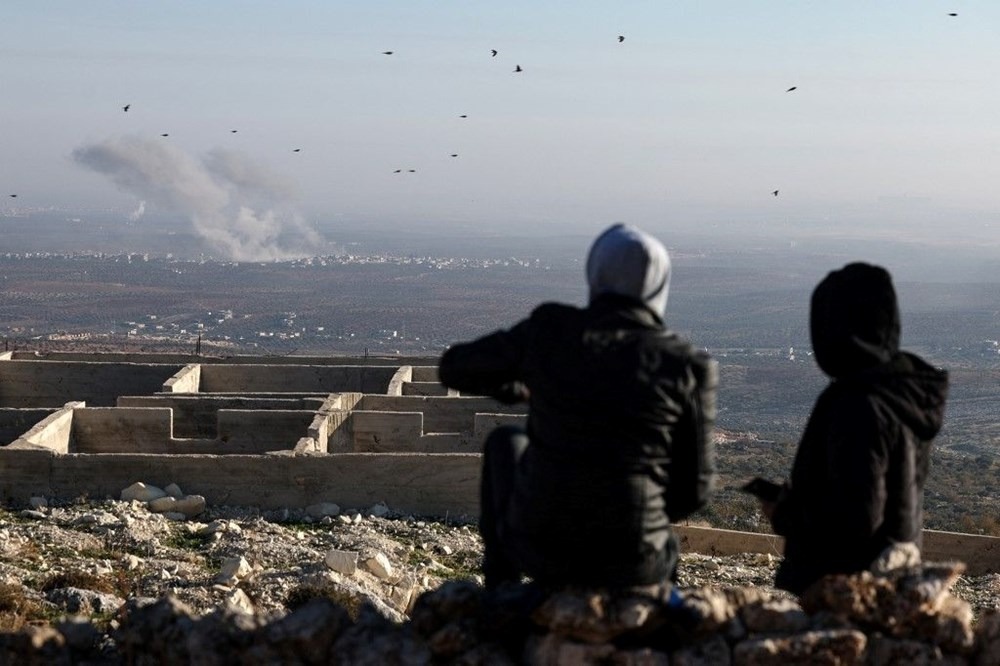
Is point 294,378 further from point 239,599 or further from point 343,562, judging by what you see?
point 239,599

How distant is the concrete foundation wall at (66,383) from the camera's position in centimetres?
1753

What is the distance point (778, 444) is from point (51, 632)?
1424 inches

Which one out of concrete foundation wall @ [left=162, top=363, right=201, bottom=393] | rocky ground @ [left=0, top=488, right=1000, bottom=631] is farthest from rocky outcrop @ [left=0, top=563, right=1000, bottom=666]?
concrete foundation wall @ [left=162, top=363, right=201, bottom=393]

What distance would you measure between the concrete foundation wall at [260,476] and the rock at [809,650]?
824cm

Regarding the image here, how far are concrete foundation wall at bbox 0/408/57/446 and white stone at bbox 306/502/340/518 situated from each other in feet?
12.7

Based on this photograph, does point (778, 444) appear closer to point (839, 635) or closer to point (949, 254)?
point (839, 635)

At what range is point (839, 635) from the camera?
13.9 feet

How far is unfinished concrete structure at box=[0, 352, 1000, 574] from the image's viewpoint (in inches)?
481

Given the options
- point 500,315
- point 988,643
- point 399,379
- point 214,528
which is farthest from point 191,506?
point 500,315

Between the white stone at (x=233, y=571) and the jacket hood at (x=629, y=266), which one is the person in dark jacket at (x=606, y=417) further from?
the white stone at (x=233, y=571)

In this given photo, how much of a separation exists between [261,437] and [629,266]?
34.4 feet

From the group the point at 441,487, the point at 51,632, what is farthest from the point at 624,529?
the point at 441,487

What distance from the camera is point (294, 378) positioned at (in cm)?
1812

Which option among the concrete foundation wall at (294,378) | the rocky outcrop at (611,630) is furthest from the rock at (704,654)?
the concrete foundation wall at (294,378)
